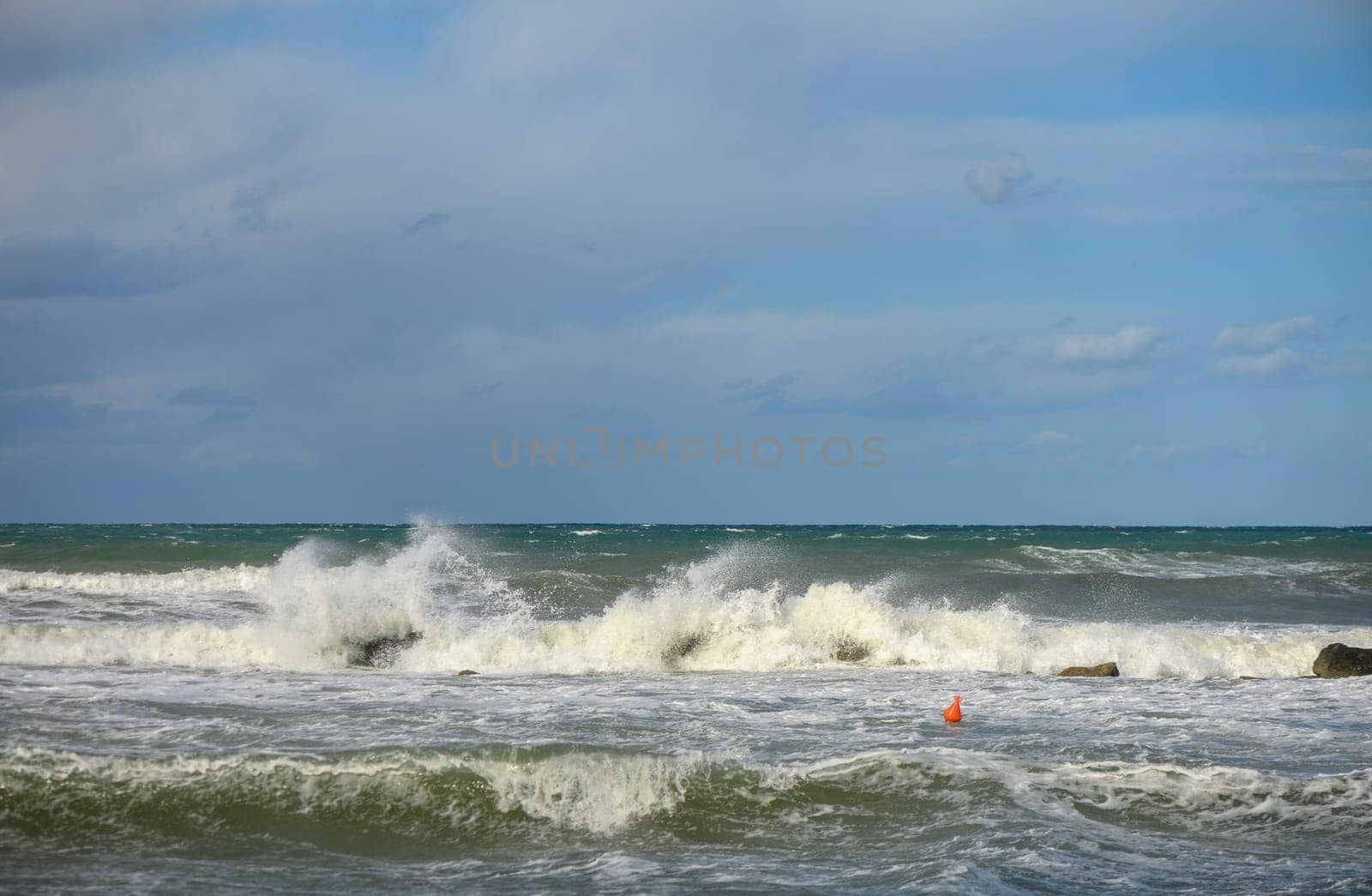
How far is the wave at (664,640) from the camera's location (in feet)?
58.0

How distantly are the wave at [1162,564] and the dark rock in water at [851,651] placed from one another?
16.9 metres

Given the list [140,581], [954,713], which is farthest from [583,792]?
[140,581]

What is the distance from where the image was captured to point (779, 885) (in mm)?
7316

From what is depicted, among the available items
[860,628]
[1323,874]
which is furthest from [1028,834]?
[860,628]

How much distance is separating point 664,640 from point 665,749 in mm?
8299

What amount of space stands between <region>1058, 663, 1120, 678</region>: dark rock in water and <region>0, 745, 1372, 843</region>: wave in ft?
20.6

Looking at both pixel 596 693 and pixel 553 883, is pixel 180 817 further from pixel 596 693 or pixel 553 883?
pixel 596 693

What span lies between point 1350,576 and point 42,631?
32.2 m

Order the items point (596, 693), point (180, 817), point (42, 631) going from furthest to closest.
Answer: point (42, 631) → point (596, 693) → point (180, 817)

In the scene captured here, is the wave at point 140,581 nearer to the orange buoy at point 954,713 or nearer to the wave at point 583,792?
the wave at point 583,792

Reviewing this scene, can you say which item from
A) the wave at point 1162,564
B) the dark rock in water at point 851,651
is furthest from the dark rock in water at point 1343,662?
the wave at point 1162,564

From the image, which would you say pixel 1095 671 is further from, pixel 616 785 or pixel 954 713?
pixel 616 785

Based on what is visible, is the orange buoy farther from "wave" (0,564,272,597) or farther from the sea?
"wave" (0,564,272,597)

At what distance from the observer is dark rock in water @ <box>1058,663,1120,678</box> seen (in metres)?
16.1
